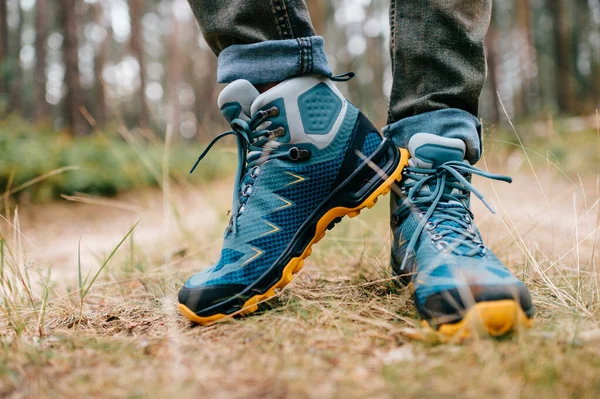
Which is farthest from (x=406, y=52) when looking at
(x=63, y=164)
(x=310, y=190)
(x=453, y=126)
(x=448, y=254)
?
(x=63, y=164)

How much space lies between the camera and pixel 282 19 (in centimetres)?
103

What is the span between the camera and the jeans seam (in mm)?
1011

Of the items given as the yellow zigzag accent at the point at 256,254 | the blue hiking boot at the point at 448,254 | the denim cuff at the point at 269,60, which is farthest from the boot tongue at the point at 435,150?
the yellow zigzag accent at the point at 256,254

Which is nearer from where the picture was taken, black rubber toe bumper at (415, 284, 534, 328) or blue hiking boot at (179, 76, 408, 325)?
black rubber toe bumper at (415, 284, 534, 328)

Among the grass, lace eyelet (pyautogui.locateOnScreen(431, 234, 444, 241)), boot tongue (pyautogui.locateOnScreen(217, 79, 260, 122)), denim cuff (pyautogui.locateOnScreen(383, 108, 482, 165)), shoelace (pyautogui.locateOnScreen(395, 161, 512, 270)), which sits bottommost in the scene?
the grass

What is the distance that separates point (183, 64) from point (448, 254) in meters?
18.8

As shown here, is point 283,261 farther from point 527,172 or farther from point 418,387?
point 527,172

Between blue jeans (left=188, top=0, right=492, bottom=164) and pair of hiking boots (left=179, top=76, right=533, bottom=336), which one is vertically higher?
blue jeans (left=188, top=0, right=492, bottom=164)

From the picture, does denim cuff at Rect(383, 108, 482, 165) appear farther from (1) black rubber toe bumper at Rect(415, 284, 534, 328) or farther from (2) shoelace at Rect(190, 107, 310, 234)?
(1) black rubber toe bumper at Rect(415, 284, 534, 328)

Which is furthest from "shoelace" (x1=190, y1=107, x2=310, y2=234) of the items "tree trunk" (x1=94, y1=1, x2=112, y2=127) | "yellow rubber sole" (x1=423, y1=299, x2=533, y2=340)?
"tree trunk" (x1=94, y1=1, x2=112, y2=127)

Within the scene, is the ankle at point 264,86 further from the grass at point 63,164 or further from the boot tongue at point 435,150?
the grass at point 63,164

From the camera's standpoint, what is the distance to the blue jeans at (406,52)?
40.1 inches

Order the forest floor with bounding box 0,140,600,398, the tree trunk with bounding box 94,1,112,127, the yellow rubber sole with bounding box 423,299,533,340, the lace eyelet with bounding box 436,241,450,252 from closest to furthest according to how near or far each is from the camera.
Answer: the forest floor with bounding box 0,140,600,398
the yellow rubber sole with bounding box 423,299,533,340
the lace eyelet with bounding box 436,241,450,252
the tree trunk with bounding box 94,1,112,127

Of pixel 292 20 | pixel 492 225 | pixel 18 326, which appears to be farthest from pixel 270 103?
pixel 492 225
